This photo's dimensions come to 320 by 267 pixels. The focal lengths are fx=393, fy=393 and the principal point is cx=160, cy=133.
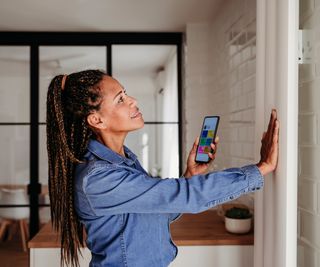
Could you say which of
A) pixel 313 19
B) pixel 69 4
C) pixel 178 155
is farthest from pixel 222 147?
pixel 313 19

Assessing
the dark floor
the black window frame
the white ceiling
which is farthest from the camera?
the black window frame

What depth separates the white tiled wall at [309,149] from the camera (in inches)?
36.7

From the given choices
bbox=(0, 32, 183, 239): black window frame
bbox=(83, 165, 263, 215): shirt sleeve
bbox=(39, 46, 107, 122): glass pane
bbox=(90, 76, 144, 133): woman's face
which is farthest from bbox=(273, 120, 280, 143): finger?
bbox=(39, 46, 107, 122): glass pane

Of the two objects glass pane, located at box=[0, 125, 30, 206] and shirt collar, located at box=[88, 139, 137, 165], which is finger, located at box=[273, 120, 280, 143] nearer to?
shirt collar, located at box=[88, 139, 137, 165]

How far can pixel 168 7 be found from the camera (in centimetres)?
243

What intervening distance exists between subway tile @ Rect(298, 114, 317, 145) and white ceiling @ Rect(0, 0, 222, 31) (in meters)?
1.55

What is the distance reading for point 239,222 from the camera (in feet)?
5.16

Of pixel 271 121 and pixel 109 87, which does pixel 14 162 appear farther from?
pixel 271 121

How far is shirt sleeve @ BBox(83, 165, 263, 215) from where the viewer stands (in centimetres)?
88

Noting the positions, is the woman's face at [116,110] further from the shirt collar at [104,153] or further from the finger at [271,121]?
the finger at [271,121]

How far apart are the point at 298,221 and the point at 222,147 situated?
51.9 inches

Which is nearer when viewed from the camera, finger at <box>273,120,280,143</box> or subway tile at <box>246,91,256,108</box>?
finger at <box>273,120,280,143</box>

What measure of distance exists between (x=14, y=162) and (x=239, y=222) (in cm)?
202

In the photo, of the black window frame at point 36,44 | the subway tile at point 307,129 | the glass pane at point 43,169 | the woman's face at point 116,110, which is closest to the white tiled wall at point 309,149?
the subway tile at point 307,129
